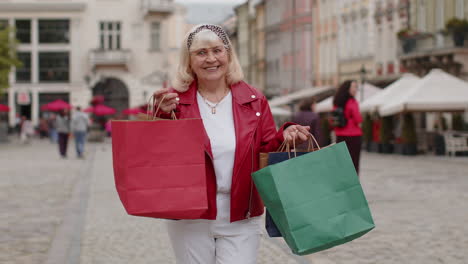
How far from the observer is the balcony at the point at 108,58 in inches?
2835

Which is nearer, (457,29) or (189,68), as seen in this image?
(189,68)

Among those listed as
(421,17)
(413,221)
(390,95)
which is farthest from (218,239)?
(421,17)

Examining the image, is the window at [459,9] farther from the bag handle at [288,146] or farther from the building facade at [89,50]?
the building facade at [89,50]

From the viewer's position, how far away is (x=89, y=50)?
7238cm

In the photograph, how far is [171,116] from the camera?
4.55 metres

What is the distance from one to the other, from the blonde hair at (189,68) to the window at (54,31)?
6928 cm

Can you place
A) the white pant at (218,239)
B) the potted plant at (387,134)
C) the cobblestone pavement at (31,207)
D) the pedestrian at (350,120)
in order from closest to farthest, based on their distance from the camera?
the white pant at (218,239) < the cobblestone pavement at (31,207) < the pedestrian at (350,120) < the potted plant at (387,134)

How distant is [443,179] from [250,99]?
15081mm

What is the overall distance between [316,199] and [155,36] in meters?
70.5

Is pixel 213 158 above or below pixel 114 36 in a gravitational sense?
below

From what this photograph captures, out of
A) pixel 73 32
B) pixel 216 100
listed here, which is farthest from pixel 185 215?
pixel 73 32

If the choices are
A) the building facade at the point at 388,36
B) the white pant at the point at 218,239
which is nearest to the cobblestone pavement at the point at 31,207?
the white pant at the point at 218,239

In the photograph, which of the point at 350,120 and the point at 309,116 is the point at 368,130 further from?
the point at 350,120

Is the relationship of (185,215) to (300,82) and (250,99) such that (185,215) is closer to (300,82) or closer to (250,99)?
(250,99)
